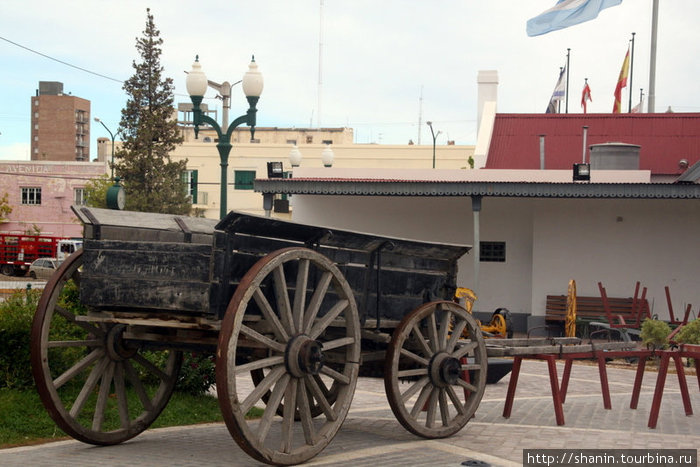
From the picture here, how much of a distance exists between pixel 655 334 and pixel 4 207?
49627 millimetres

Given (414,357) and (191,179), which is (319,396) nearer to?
(414,357)

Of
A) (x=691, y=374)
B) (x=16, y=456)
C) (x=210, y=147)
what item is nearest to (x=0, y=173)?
(x=210, y=147)

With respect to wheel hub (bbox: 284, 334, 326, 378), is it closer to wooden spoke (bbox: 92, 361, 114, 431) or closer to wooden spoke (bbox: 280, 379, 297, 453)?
wooden spoke (bbox: 280, 379, 297, 453)

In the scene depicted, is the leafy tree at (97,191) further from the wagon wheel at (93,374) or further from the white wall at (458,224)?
the wagon wheel at (93,374)

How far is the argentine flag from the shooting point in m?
24.9

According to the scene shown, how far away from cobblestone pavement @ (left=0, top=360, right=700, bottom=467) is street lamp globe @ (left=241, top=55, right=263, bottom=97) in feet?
21.0

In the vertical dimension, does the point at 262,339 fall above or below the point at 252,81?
below

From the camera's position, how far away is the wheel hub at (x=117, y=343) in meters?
7.63

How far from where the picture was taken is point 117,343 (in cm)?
766

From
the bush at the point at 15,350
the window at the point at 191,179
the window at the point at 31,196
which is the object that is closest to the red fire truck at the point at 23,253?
the window at the point at 191,179

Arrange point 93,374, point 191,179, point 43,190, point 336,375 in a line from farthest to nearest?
point 43,190, point 191,179, point 93,374, point 336,375

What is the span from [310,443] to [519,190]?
42.9ft

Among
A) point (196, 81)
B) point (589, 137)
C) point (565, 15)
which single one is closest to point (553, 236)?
point (565, 15)

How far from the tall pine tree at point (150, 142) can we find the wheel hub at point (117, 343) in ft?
118
